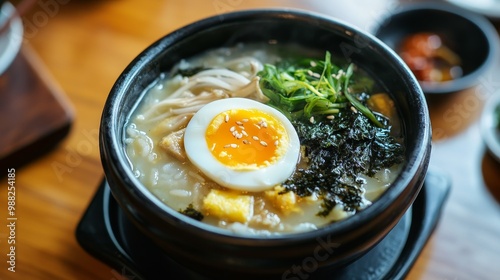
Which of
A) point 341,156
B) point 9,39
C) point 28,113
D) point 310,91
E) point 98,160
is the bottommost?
point 98,160

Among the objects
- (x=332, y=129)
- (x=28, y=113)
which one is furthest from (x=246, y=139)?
(x=28, y=113)

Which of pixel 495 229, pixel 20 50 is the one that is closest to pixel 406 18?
pixel 495 229

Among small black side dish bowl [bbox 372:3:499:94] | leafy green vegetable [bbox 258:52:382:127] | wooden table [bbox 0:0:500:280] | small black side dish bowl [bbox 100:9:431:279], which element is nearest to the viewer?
small black side dish bowl [bbox 100:9:431:279]

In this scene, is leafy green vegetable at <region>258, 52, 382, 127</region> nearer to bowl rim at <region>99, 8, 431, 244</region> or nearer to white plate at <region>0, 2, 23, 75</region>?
bowl rim at <region>99, 8, 431, 244</region>

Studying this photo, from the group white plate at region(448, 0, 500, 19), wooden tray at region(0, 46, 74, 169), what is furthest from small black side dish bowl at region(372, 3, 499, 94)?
wooden tray at region(0, 46, 74, 169)

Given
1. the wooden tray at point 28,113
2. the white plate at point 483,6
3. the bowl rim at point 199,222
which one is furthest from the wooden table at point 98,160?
the bowl rim at point 199,222

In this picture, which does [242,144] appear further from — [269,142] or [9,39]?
[9,39]
